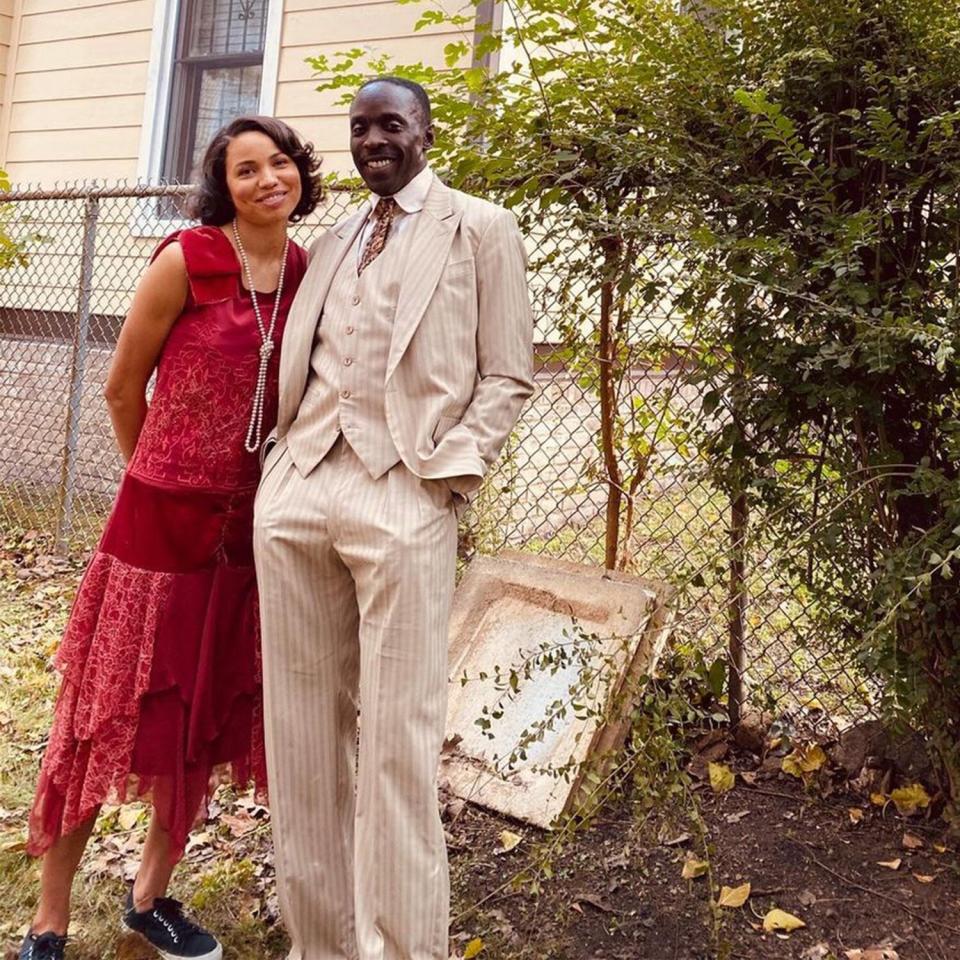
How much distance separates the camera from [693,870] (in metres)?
3.07

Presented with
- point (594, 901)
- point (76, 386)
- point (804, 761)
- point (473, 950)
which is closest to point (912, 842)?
point (804, 761)

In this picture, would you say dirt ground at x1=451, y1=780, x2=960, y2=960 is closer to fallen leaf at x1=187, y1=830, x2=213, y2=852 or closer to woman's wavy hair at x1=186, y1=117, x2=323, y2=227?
fallen leaf at x1=187, y1=830, x2=213, y2=852

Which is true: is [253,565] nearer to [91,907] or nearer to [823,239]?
[91,907]

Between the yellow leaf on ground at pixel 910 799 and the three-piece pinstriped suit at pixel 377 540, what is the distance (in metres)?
1.65

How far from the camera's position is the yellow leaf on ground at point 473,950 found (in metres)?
2.77

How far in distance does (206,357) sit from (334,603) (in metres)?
0.68

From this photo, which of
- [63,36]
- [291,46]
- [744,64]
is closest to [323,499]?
[744,64]

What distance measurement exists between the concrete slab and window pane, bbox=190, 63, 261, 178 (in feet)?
16.6

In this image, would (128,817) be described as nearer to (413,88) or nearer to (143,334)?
(143,334)

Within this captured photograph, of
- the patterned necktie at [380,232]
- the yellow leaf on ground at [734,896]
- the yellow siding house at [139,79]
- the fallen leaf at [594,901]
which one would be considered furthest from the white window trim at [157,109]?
the yellow leaf on ground at [734,896]

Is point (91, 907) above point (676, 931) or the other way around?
the other way around

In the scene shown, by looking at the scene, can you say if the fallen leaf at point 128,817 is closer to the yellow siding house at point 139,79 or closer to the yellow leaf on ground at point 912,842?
the yellow leaf on ground at point 912,842

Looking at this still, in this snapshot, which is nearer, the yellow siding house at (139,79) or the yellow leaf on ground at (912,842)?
the yellow leaf on ground at (912,842)

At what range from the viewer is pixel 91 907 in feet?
9.95
